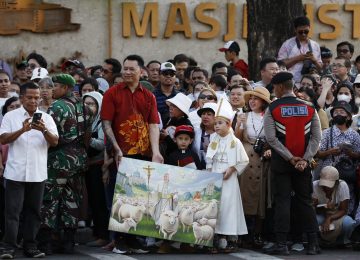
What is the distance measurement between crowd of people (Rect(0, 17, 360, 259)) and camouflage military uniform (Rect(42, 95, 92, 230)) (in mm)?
12

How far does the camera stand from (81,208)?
50.8ft

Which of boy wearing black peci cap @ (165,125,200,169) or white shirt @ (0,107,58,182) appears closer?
white shirt @ (0,107,58,182)

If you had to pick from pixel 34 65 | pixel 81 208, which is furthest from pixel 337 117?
pixel 34 65

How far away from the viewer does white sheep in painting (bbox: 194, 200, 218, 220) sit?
50.1 ft

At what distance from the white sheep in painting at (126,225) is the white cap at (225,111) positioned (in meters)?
1.63

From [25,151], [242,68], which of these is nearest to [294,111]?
[25,151]

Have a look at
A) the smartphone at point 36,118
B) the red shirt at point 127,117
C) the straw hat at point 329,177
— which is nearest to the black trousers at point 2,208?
the smartphone at point 36,118

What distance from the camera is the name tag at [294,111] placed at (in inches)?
601

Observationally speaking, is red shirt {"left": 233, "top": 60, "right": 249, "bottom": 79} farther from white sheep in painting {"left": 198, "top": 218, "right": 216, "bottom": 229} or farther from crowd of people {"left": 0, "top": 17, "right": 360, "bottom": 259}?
white sheep in painting {"left": 198, "top": 218, "right": 216, "bottom": 229}

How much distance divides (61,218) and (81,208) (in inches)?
13.7

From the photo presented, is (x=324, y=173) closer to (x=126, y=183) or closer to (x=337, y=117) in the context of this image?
(x=337, y=117)

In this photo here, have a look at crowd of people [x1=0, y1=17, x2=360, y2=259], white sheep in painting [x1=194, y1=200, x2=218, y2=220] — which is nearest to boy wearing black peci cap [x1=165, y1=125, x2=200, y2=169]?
crowd of people [x1=0, y1=17, x2=360, y2=259]

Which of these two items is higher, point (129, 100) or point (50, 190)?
point (129, 100)

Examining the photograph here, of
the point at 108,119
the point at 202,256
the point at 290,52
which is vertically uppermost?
the point at 290,52
